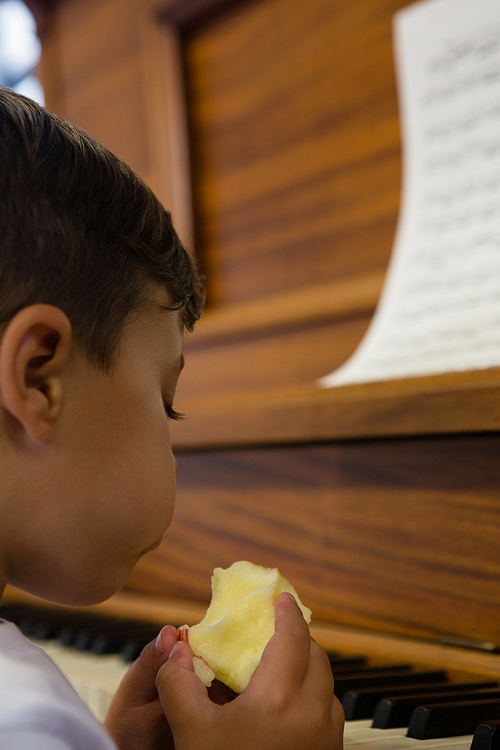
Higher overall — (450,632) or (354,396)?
(354,396)

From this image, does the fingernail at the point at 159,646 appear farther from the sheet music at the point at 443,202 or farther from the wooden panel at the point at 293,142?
the wooden panel at the point at 293,142

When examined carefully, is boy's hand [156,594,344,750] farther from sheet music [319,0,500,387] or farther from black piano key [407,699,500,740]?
sheet music [319,0,500,387]

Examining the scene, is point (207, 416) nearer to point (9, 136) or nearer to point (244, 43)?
point (9, 136)

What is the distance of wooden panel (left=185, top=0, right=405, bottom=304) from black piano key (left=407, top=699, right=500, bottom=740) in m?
0.90

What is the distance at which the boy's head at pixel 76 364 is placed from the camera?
64cm

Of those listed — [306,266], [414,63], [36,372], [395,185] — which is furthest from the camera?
[306,266]

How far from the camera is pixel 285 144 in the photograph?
1.59m

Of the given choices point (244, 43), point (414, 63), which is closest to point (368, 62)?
point (414, 63)

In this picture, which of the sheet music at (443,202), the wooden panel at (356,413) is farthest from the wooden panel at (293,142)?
the wooden panel at (356,413)

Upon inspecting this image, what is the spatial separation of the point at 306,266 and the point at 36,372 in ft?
3.19

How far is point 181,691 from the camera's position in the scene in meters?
0.64

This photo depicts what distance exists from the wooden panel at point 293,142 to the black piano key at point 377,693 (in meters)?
0.84

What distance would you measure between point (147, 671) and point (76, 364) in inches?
12.5

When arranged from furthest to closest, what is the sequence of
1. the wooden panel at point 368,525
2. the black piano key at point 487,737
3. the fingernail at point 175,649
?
the wooden panel at point 368,525
the fingernail at point 175,649
the black piano key at point 487,737
